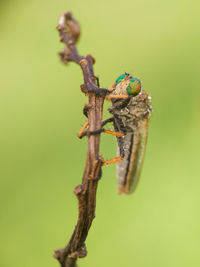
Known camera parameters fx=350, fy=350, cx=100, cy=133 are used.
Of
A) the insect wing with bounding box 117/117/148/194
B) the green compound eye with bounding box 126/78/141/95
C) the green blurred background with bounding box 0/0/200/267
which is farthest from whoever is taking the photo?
the green blurred background with bounding box 0/0/200/267

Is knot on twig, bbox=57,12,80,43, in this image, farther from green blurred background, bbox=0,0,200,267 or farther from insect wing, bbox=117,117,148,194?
green blurred background, bbox=0,0,200,267

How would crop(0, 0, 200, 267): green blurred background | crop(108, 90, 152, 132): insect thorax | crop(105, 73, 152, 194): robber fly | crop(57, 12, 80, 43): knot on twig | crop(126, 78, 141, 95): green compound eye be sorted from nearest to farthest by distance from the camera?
1. crop(57, 12, 80, 43): knot on twig
2. crop(126, 78, 141, 95): green compound eye
3. crop(105, 73, 152, 194): robber fly
4. crop(108, 90, 152, 132): insect thorax
5. crop(0, 0, 200, 267): green blurred background

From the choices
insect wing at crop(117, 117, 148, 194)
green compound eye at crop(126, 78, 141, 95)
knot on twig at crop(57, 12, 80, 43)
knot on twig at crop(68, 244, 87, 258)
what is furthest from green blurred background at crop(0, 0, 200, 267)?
knot on twig at crop(57, 12, 80, 43)

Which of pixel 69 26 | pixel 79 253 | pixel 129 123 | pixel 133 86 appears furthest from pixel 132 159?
pixel 69 26

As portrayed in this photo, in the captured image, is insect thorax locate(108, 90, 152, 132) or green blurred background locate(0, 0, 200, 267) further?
green blurred background locate(0, 0, 200, 267)

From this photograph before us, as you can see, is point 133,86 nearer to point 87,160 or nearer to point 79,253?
point 87,160

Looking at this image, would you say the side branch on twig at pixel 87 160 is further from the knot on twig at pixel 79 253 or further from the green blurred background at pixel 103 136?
the green blurred background at pixel 103 136
